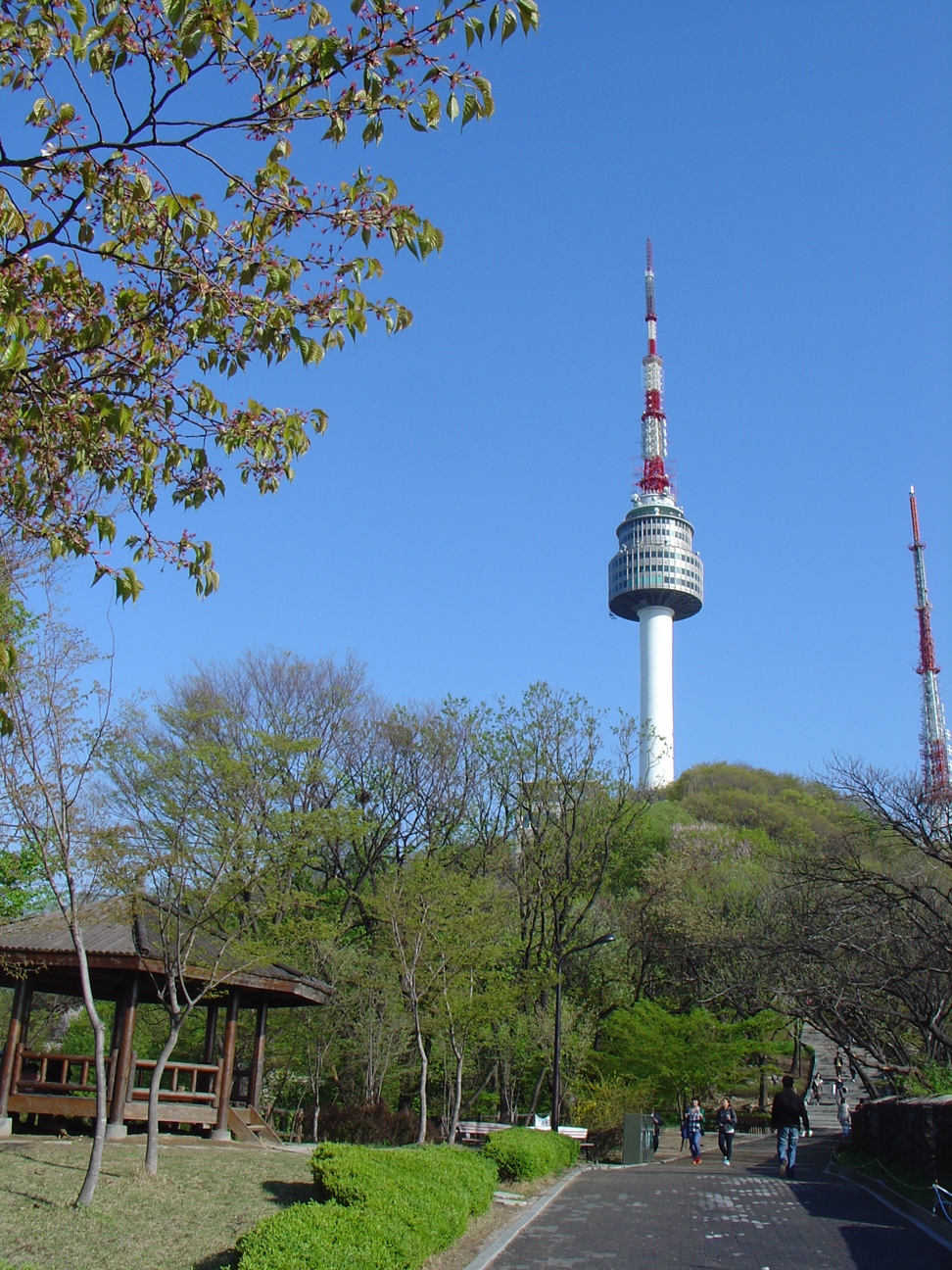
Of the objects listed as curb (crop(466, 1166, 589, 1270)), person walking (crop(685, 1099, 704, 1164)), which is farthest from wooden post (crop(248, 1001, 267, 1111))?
person walking (crop(685, 1099, 704, 1164))

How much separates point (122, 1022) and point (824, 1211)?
10.5 m

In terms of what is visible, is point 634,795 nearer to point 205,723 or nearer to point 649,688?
point 205,723

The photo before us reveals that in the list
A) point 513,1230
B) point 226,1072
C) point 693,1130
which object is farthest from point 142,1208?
point 693,1130

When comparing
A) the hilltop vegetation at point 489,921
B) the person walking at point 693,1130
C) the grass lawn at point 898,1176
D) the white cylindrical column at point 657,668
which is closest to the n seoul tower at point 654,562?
the white cylindrical column at point 657,668

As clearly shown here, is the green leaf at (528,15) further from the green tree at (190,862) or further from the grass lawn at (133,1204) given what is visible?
the green tree at (190,862)

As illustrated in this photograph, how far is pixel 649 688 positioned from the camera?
100688 millimetres

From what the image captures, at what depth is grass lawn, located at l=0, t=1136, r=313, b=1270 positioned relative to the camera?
8.59m

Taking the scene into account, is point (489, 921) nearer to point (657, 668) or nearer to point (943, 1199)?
point (943, 1199)

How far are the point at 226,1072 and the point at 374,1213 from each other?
9.54 m

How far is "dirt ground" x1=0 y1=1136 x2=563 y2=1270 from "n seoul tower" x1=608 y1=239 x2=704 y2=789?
8850 centimetres

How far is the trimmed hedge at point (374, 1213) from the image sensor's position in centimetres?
733

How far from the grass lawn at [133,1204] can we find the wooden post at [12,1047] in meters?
1.69

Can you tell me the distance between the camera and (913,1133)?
560 inches

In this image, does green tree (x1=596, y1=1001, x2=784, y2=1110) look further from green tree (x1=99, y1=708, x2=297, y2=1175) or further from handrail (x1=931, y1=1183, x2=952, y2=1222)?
handrail (x1=931, y1=1183, x2=952, y2=1222)
